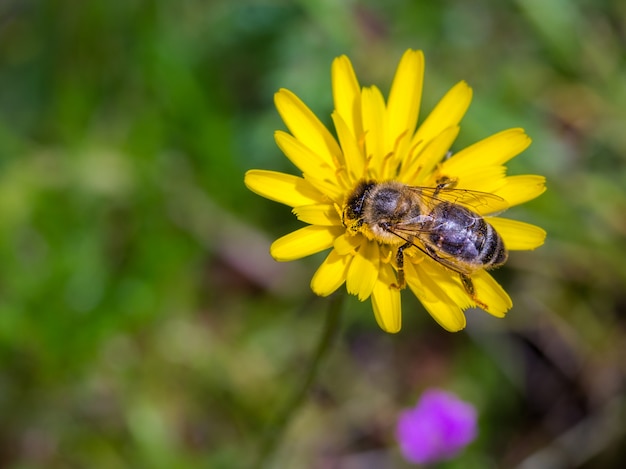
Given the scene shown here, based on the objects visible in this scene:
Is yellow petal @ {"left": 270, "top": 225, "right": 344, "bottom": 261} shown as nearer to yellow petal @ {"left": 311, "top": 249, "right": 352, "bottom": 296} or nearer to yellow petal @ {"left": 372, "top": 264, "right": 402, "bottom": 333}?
yellow petal @ {"left": 311, "top": 249, "right": 352, "bottom": 296}

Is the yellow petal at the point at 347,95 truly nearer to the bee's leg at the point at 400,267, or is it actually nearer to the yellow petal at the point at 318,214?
the yellow petal at the point at 318,214

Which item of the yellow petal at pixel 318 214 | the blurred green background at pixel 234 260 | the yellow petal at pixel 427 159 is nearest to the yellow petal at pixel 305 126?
the yellow petal at pixel 318 214

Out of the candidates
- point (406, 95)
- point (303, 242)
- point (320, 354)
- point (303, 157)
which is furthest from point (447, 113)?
point (320, 354)

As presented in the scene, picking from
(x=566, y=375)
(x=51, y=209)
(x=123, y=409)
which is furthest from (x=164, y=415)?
(x=566, y=375)

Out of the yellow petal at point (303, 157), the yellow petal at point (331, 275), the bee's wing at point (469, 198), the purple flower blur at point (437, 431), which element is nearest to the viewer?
the yellow petal at point (331, 275)

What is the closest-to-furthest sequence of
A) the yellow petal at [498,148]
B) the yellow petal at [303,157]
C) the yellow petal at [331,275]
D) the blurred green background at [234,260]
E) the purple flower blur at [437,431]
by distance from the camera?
the yellow petal at [331,275] → the yellow petal at [303,157] → the yellow petal at [498,148] → the purple flower blur at [437,431] → the blurred green background at [234,260]

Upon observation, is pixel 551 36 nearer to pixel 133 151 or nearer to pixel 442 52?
pixel 442 52
